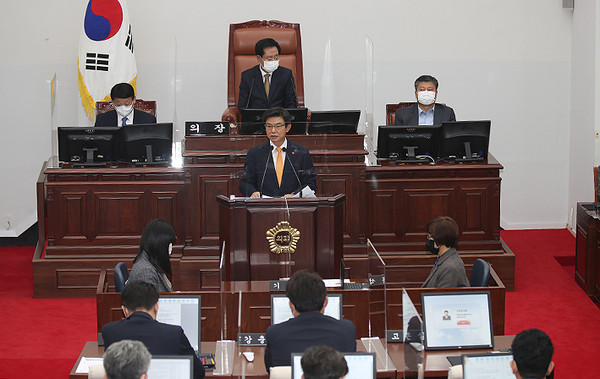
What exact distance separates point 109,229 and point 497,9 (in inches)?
196

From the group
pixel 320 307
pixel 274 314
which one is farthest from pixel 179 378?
pixel 274 314

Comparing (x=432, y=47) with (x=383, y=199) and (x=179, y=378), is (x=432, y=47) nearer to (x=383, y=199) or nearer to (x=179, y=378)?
(x=383, y=199)

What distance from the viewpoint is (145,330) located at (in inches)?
163

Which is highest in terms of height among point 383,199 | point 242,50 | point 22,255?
point 242,50

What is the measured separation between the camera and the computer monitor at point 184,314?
15.9 ft

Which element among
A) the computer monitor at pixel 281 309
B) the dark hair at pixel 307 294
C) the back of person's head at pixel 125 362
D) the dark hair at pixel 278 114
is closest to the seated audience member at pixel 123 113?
the dark hair at pixel 278 114

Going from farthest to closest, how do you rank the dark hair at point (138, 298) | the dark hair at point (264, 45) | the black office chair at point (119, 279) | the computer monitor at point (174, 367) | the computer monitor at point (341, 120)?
the dark hair at point (264, 45) → the computer monitor at point (341, 120) → the black office chair at point (119, 279) → the dark hair at point (138, 298) → the computer monitor at point (174, 367)

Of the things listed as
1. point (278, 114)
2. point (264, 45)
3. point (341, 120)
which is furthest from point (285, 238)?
point (264, 45)

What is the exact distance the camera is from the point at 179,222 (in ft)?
25.1

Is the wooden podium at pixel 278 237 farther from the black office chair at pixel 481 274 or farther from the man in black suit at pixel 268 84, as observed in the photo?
the man in black suit at pixel 268 84

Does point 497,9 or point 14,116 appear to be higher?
point 497,9

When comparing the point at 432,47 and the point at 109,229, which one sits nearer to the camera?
the point at 109,229

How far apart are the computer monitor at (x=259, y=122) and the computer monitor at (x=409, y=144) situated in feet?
2.88

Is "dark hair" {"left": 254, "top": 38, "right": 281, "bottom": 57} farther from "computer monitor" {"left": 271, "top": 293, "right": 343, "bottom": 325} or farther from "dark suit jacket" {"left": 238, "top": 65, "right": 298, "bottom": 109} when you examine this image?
"computer monitor" {"left": 271, "top": 293, "right": 343, "bottom": 325}
